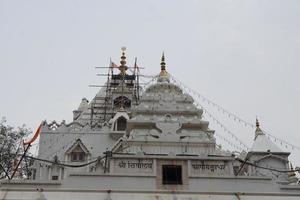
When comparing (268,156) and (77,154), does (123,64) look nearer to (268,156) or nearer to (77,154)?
(77,154)

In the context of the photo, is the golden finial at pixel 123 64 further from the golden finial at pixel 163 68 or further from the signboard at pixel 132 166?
the signboard at pixel 132 166

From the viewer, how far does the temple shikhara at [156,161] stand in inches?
802

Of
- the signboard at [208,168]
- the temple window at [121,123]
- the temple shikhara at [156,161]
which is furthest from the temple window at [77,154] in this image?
the signboard at [208,168]

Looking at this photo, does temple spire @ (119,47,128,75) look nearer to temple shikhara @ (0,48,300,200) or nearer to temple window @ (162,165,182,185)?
temple shikhara @ (0,48,300,200)

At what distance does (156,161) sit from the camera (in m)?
21.8

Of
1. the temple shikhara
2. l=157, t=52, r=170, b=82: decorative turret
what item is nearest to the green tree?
the temple shikhara

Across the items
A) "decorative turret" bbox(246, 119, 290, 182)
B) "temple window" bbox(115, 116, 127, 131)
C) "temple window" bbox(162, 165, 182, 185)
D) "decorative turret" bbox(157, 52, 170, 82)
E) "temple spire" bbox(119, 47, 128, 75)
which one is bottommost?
"temple window" bbox(162, 165, 182, 185)

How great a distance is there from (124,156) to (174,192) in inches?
132

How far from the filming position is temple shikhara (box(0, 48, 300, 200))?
2036 cm

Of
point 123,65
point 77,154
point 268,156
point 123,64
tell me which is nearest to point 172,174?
point 268,156

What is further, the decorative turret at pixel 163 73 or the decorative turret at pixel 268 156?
the decorative turret at pixel 163 73

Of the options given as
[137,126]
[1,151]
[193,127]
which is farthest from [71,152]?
[193,127]

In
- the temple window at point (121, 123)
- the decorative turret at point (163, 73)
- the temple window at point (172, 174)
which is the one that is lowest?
the temple window at point (172, 174)

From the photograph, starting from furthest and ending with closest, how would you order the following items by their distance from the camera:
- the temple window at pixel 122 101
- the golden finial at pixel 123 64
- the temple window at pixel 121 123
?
the golden finial at pixel 123 64, the temple window at pixel 122 101, the temple window at pixel 121 123
